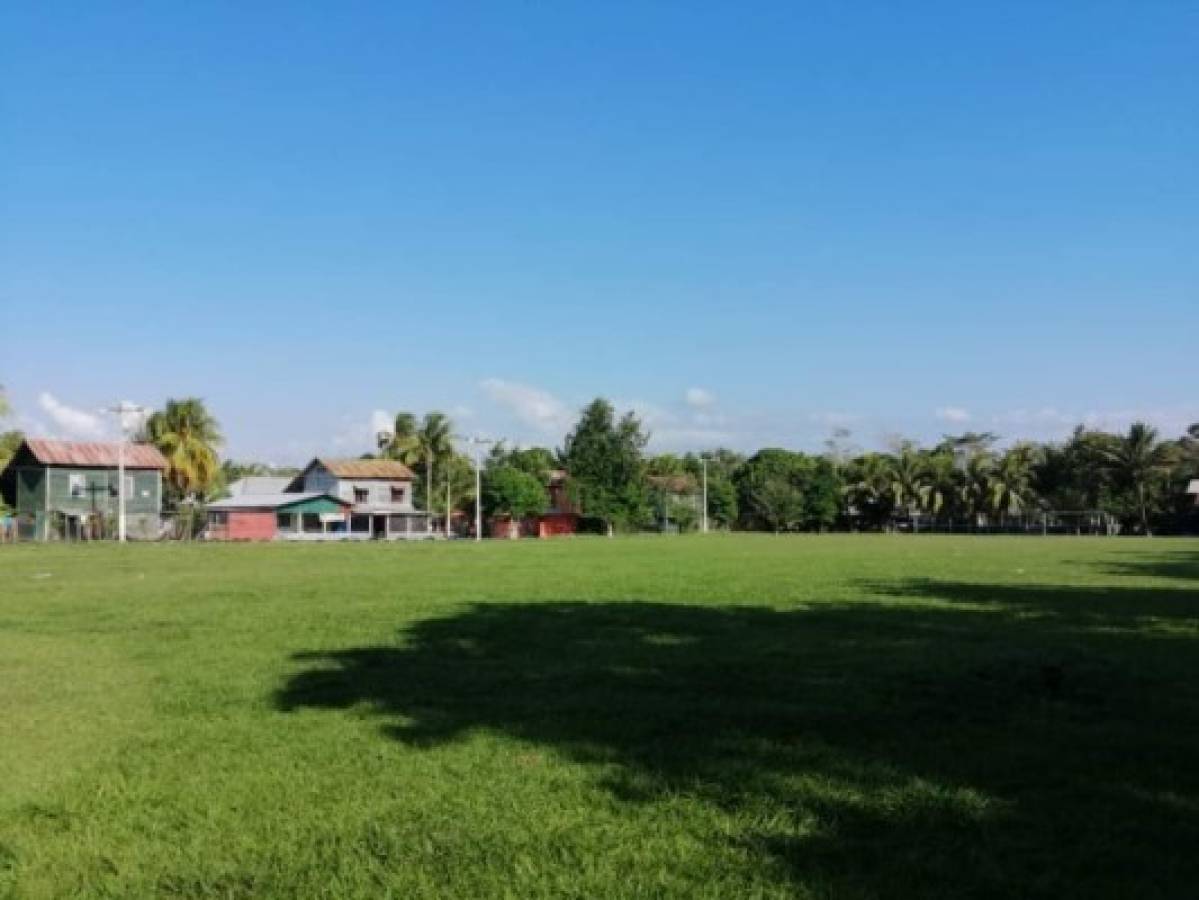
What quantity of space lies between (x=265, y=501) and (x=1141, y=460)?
73532 millimetres

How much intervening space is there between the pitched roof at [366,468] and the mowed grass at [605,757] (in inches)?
3345

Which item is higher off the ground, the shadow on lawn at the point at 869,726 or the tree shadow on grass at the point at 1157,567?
the shadow on lawn at the point at 869,726

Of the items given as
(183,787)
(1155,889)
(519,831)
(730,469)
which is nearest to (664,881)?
(519,831)

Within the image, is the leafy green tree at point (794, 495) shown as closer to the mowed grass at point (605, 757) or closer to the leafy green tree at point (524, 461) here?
the leafy green tree at point (524, 461)

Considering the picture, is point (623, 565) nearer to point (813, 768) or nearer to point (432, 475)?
point (813, 768)

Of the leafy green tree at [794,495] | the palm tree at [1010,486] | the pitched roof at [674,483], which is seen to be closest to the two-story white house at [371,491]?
the pitched roof at [674,483]

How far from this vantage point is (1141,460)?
9600 centimetres

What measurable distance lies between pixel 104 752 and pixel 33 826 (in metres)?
1.71

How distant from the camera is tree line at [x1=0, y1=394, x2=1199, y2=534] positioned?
9556 cm

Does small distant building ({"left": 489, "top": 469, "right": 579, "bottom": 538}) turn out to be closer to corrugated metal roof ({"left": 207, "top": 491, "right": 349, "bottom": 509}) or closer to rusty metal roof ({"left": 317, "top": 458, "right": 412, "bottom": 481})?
rusty metal roof ({"left": 317, "top": 458, "right": 412, "bottom": 481})

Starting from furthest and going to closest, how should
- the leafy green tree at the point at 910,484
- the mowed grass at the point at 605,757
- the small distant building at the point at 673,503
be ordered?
the small distant building at the point at 673,503 → the leafy green tree at the point at 910,484 → the mowed grass at the point at 605,757

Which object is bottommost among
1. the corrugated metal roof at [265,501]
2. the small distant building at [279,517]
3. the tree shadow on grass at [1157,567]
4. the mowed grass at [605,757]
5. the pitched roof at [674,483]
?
the tree shadow on grass at [1157,567]

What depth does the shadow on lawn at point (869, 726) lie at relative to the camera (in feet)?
15.8

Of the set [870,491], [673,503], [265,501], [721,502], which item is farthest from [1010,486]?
[265,501]
